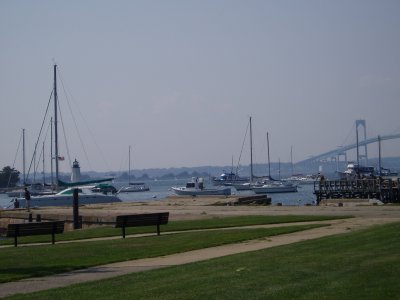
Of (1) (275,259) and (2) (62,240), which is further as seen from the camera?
(2) (62,240)

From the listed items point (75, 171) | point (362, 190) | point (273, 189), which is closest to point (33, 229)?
point (362, 190)

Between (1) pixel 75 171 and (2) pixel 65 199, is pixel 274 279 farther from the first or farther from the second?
(1) pixel 75 171

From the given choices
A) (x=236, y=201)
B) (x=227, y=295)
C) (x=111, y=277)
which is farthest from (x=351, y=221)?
(x=236, y=201)

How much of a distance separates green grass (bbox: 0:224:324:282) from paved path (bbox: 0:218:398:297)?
23.7 inches

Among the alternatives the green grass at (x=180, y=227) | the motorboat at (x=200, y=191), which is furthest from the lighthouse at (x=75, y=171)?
the green grass at (x=180, y=227)

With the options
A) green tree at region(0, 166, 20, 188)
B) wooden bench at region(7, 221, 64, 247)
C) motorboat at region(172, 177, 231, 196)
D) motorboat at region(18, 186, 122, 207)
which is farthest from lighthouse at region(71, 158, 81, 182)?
green tree at region(0, 166, 20, 188)

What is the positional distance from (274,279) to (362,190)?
56.3 meters

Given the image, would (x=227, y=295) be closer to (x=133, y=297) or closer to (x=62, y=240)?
(x=133, y=297)

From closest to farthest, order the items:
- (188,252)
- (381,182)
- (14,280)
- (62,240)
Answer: (14,280)
(188,252)
(62,240)
(381,182)

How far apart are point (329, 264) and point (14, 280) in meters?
6.72

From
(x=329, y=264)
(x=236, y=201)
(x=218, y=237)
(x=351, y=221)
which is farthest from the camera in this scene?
(x=236, y=201)

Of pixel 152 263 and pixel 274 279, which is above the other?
pixel 274 279

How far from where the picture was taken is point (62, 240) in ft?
90.9

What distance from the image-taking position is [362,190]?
227 feet
